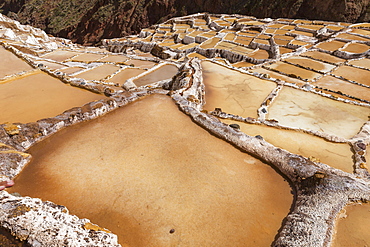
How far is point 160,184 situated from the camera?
245 inches

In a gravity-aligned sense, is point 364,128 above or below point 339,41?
below

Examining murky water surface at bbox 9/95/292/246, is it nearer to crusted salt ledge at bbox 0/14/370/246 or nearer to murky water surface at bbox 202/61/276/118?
crusted salt ledge at bbox 0/14/370/246

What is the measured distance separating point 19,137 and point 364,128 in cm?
1455

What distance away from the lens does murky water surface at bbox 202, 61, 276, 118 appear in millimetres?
12910

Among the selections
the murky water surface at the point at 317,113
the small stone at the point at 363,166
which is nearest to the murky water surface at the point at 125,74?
the murky water surface at the point at 317,113

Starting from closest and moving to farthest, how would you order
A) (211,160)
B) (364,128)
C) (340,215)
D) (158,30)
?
1. (340,215)
2. (211,160)
3. (364,128)
4. (158,30)

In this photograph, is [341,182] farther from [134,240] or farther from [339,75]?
[339,75]

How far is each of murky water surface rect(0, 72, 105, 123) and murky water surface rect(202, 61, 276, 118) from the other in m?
6.70

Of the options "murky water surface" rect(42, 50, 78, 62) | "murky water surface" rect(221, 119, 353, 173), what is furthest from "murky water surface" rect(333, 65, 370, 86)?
"murky water surface" rect(42, 50, 78, 62)

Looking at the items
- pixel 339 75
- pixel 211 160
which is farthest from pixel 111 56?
pixel 339 75

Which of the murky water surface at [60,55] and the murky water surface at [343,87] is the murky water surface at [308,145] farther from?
the murky water surface at [60,55]

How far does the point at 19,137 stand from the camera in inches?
290

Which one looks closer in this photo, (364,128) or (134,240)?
(134,240)

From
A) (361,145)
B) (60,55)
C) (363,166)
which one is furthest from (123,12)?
(363,166)
